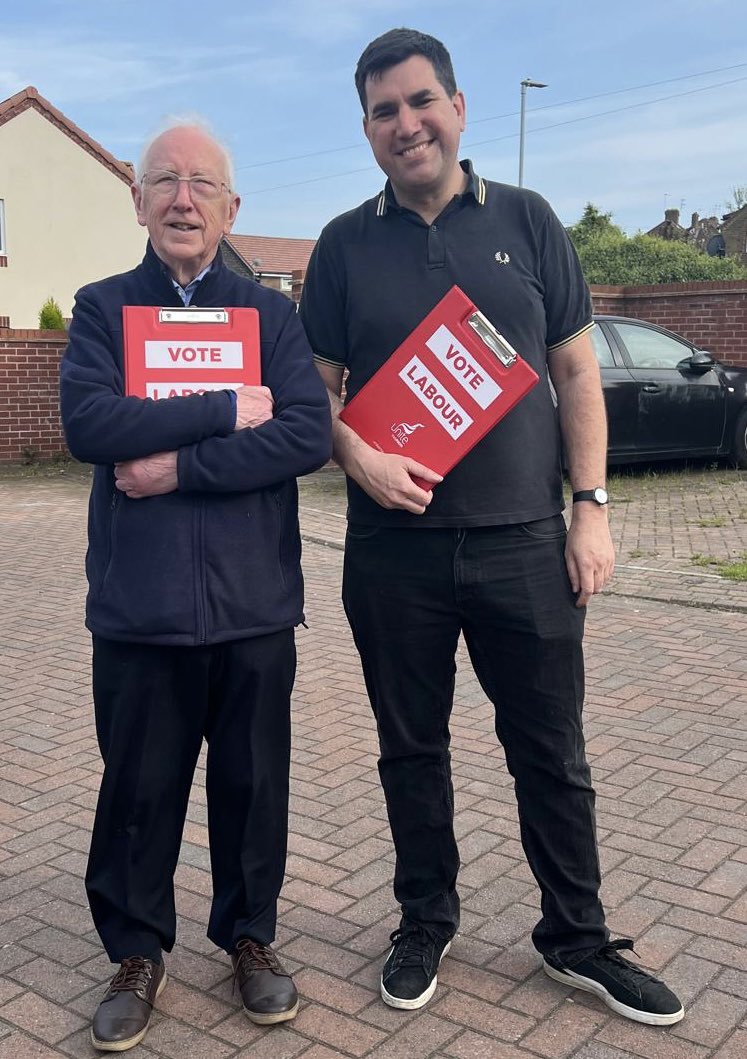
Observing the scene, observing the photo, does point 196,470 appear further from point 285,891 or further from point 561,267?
point 285,891

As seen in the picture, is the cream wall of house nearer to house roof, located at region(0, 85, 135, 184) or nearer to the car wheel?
house roof, located at region(0, 85, 135, 184)

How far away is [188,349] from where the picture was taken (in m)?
2.56

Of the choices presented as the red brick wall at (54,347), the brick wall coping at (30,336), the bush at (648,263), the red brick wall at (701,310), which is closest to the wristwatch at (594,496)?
the red brick wall at (54,347)

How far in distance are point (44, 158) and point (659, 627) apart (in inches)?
1087

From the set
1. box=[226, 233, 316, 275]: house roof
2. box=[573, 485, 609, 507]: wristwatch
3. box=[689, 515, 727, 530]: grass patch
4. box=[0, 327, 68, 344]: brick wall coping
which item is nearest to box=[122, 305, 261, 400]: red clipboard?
box=[573, 485, 609, 507]: wristwatch

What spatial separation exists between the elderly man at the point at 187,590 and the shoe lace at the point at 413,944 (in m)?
0.29

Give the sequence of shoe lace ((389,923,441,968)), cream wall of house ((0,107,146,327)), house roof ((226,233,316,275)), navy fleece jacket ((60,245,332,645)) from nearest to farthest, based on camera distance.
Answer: navy fleece jacket ((60,245,332,645))
shoe lace ((389,923,441,968))
cream wall of house ((0,107,146,327))
house roof ((226,233,316,275))

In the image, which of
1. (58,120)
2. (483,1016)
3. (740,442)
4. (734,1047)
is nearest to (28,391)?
(740,442)

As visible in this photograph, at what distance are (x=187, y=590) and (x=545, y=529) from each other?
2.83 ft

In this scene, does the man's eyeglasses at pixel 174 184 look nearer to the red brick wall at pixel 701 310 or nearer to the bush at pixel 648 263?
the red brick wall at pixel 701 310

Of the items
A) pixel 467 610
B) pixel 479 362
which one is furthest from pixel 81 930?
pixel 479 362

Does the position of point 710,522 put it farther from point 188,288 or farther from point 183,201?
point 183,201

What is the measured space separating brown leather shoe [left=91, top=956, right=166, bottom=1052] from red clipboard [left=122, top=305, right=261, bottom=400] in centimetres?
136

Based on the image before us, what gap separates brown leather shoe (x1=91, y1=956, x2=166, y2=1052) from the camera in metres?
2.57
